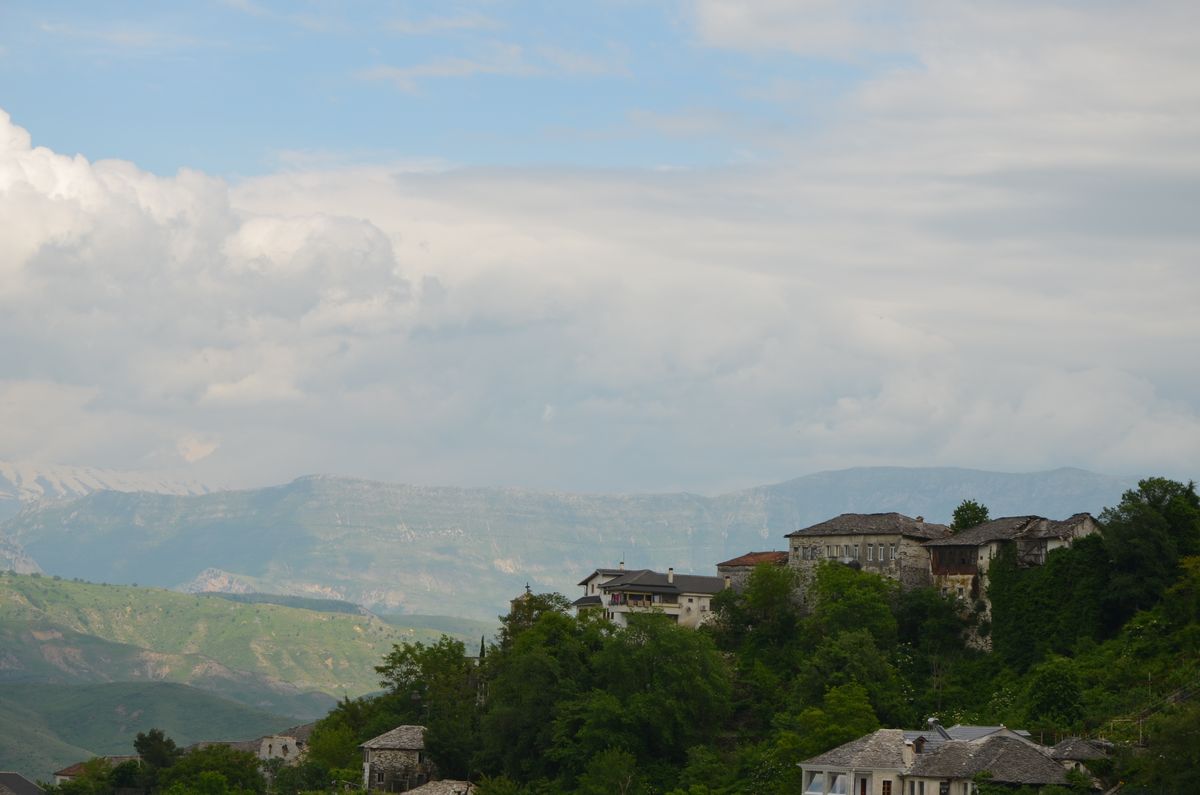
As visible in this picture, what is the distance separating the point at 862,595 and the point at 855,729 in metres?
19.4

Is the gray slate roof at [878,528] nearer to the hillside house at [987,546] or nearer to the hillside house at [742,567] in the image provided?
the hillside house at [987,546]

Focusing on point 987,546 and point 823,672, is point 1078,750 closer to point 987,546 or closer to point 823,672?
point 823,672

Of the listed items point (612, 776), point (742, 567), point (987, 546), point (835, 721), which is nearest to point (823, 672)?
point (835, 721)

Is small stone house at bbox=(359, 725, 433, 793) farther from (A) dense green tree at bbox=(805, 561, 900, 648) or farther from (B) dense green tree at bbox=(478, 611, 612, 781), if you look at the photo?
(A) dense green tree at bbox=(805, 561, 900, 648)

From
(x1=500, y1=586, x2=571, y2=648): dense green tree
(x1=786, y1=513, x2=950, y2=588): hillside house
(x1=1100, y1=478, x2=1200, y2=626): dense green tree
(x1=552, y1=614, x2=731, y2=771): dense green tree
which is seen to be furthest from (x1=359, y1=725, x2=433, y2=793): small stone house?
(x1=1100, y1=478, x2=1200, y2=626): dense green tree

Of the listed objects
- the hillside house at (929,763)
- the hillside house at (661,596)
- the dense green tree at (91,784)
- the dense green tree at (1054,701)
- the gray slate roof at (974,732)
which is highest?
the hillside house at (661,596)

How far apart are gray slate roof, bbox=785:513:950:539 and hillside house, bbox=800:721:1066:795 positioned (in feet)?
101

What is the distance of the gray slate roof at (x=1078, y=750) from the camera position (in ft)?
281

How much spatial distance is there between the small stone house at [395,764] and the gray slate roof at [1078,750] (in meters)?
54.2

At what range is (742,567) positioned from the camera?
477 ft

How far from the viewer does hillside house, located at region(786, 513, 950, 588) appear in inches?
4973

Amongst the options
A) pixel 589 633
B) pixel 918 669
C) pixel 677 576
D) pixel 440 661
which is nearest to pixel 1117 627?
pixel 918 669

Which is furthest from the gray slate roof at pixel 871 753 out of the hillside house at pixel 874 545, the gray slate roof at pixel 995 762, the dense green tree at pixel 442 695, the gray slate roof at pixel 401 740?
the gray slate roof at pixel 401 740

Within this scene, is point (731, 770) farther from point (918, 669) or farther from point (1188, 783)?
point (1188, 783)
